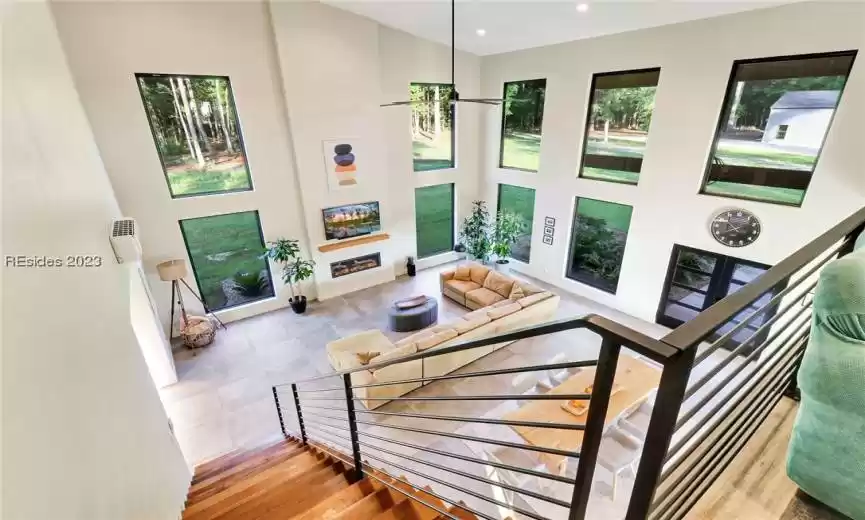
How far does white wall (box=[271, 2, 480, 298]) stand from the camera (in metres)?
6.15

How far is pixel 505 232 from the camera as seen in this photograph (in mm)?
8258

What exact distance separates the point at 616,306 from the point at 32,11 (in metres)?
8.03

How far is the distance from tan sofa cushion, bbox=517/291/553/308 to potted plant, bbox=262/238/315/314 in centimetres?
384

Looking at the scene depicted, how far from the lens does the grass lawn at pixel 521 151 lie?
25.2 ft

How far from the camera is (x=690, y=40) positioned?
5.14m

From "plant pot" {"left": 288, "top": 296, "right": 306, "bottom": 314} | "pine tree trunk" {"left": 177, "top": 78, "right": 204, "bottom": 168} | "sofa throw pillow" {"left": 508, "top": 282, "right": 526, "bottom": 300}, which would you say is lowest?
"plant pot" {"left": 288, "top": 296, "right": 306, "bottom": 314}

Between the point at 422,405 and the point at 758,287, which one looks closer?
the point at 758,287

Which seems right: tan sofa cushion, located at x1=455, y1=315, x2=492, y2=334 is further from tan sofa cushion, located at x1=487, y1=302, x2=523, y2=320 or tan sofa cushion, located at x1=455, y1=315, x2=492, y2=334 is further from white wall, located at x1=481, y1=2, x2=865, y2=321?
white wall, located at x1=481, y1=2, x2=865, y2=321

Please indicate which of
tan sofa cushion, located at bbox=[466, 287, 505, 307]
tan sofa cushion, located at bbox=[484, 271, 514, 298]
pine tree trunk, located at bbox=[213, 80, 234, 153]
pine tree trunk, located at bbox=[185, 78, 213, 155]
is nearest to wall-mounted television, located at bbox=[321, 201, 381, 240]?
pine tree trunk, located at bbox=[213, 80, 234, 153]

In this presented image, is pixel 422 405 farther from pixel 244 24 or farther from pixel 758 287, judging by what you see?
pixel 244 24

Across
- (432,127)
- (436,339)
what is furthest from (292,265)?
(432,127)

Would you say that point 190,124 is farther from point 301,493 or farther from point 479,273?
point 301,493

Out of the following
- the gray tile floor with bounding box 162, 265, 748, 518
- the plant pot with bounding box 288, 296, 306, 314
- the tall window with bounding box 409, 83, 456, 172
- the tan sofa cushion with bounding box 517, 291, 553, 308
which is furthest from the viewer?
the tall window with bounding box 409, 83, 456, 172

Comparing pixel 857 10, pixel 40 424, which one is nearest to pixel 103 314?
pixel 40 424
